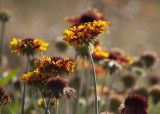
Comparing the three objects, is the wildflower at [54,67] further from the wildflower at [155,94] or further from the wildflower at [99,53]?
the wildflower at [155,94]

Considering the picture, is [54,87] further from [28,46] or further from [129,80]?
[129,80]

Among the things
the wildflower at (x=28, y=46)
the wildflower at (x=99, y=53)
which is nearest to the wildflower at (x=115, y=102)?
the wildflower at (x=99, y=53)

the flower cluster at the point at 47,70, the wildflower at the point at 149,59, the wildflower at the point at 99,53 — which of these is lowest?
the flower cluster at the point at 47,70

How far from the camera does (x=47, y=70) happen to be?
1.62m

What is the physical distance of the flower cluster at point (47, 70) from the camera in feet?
5.21

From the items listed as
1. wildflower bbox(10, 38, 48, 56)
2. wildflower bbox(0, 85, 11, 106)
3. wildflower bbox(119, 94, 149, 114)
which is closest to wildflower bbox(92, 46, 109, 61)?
wildflower bbox(10, 38, 48, 56)

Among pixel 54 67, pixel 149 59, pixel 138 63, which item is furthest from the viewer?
pixel 138 63

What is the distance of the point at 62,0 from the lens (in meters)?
11.5

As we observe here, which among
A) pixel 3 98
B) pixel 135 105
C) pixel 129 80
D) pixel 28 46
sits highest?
pixel 129 80

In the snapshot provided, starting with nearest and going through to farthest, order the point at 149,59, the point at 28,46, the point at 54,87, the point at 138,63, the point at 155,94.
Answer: the point at 54,87 → the point at 28,46 → the point at 155,94 → the point at 149,59 → the point at 138,63

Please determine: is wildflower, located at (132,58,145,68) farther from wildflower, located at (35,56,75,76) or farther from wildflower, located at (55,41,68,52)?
wildflower, located at (35,56,75,76)

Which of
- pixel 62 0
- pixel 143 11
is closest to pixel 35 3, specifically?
pixel 62 0

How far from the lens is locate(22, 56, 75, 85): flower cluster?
1.59m

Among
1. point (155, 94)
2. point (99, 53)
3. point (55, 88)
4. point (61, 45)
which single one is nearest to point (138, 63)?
point (155, 94)
